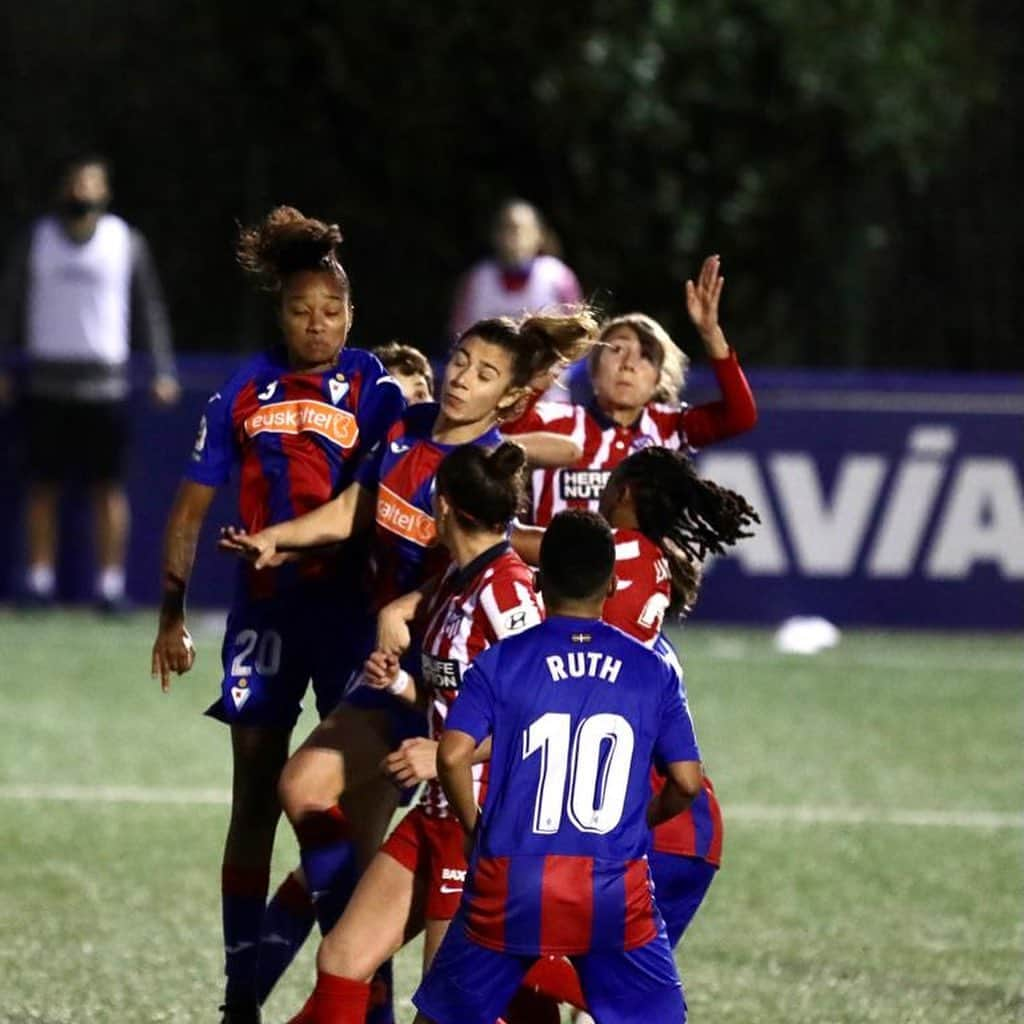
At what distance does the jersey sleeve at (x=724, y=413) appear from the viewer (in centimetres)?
737

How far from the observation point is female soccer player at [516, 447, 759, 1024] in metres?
6.31

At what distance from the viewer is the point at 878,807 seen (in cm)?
1074

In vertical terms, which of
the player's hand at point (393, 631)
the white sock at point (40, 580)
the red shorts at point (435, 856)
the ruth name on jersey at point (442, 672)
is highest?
the player's hand at point (393, 631)

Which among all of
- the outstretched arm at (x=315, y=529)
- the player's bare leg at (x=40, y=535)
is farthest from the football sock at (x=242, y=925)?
the player's bare leg at (x=40, y=535)

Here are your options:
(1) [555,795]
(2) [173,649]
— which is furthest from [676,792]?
(2) [173,649]

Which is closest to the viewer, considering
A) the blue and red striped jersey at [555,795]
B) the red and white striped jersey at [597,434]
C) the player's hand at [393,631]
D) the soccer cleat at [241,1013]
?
the blue and red striped jersey at [555,795]

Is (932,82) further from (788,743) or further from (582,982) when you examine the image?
(582,982)

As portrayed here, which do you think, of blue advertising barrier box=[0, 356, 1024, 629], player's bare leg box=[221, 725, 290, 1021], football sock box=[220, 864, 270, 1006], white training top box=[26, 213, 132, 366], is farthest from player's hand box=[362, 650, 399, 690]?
white training top box=[26, 213, 132, 366]

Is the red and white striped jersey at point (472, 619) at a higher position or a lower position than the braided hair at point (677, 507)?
lower

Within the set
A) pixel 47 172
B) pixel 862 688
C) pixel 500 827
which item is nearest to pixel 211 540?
pixel 862 688

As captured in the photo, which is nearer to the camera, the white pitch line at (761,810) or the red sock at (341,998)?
the red sock at (341,998)

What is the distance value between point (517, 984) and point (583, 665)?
66 cm

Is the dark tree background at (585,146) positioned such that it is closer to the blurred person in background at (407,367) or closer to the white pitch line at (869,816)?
the white pitch line at (869,816)

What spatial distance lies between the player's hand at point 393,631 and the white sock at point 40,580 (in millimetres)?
9352
